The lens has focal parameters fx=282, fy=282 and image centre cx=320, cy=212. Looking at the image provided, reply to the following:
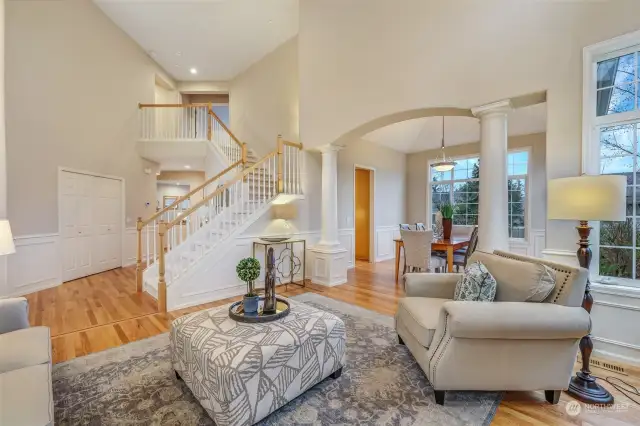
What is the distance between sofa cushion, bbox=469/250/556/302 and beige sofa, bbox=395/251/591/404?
0.14 ft

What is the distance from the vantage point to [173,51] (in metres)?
7.31

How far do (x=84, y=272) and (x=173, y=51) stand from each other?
5706mm

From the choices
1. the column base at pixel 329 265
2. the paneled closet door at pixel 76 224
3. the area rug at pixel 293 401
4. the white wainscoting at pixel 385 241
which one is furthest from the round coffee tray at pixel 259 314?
the white wainscoting at pixel 385 241

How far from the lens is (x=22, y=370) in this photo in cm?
134

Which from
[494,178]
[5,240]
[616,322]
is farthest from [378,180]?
[5,240]

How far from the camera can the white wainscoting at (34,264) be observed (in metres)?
4.12

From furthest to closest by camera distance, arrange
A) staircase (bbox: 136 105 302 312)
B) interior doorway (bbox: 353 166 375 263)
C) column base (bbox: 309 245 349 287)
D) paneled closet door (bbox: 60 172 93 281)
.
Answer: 1. interior doorway (bbox: 353 166 375 263)
2. paneled closet door (bbox: 60 172 93 281)
3. column base (bbox: 309 245 349 287)
4. staircase (bbox: 136 105 302 312)

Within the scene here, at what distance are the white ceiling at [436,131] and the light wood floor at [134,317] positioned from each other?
332 cm

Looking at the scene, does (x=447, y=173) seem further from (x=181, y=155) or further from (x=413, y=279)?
(x=181, y=155)

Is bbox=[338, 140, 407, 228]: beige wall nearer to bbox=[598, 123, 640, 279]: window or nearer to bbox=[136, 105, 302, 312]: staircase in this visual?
bbox=[136, 105, 302, 312]: staircase

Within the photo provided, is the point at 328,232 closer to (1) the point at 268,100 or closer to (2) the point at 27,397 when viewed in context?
(2) the point at 27,397

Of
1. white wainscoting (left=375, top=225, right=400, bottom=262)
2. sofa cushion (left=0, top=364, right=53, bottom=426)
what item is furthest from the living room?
white wainscoting (left=375, top=225, right=400, bottom=262)

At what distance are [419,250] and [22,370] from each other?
Answer: 429 cm

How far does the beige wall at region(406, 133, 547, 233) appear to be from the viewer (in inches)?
231
